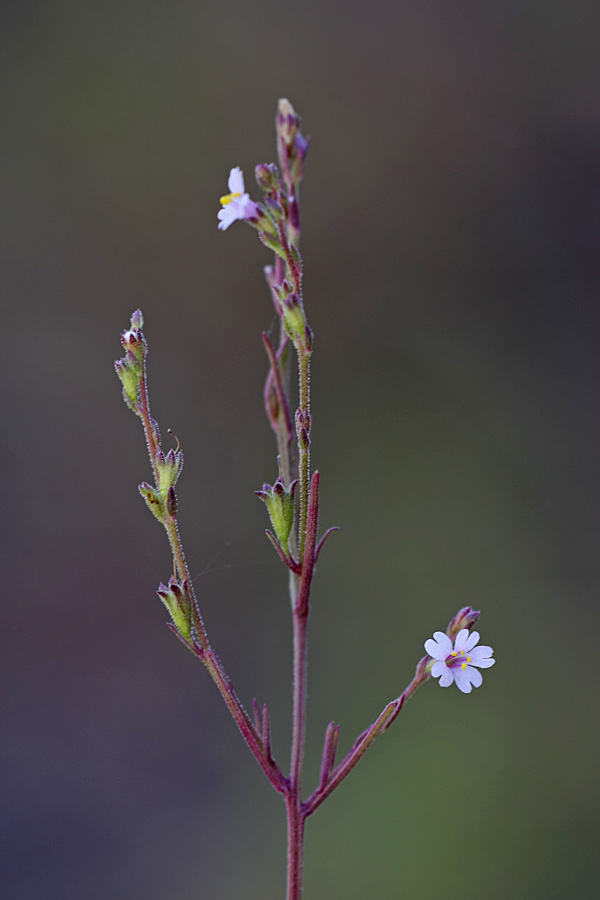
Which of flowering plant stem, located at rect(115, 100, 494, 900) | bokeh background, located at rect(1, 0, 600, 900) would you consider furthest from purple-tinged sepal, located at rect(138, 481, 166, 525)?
bokeh background, located at rect(1, 0, 600, 900)

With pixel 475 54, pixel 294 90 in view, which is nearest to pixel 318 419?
pixel 294 90

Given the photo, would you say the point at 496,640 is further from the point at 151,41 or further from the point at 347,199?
the point at 151,41

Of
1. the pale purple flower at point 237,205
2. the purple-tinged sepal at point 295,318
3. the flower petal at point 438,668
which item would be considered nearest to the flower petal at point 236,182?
the pale purple flower at point 237,205

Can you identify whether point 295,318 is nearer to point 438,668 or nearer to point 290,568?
point 290,568

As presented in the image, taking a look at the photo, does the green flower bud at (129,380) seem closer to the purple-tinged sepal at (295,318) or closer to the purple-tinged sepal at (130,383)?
the purple-tinged sepal at (130,383)

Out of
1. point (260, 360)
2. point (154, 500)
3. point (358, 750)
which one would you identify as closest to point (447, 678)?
point (358, 750)

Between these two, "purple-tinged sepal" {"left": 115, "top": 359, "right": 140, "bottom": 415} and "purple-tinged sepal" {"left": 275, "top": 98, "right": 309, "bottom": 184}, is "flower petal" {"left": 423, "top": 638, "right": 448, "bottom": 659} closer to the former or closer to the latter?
"purple-tinged sepal" {"left": 115, "top": 359, "right": 140, "bottom": 415}
